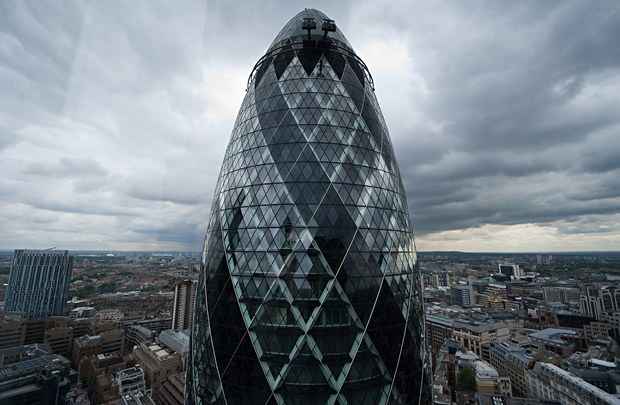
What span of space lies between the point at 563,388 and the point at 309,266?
140 ft

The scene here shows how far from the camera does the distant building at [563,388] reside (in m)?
30.5

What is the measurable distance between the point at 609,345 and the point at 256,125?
78.5m

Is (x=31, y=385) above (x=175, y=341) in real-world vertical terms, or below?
above

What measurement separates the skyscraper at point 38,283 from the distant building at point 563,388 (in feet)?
334

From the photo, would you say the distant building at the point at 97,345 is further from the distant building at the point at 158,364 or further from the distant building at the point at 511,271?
the distant building at the point at 511,271

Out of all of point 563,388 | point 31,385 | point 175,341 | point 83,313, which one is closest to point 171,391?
point 31,385

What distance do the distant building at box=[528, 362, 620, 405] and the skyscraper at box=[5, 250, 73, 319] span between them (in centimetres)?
10194

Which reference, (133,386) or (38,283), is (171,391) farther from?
(38,283)

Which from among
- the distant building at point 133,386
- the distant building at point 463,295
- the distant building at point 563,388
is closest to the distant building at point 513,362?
the distant building at point 563,388

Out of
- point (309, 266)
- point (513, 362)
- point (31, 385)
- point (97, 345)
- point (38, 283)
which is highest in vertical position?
point (309, 266)

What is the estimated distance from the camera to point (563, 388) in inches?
1375

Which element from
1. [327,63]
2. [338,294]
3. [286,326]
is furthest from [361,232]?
[327,63]

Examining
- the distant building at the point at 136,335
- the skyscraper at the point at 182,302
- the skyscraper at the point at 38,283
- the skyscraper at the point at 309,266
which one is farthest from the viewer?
the skyscraper at the point at 38,283

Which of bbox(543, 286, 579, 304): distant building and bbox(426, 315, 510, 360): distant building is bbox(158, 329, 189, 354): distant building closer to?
bbox(426, 315, 510, 360): distant building
